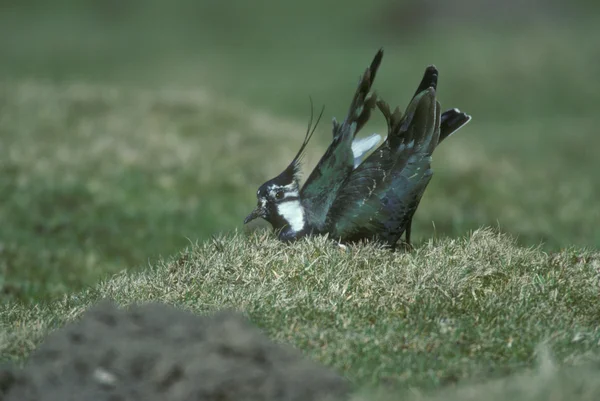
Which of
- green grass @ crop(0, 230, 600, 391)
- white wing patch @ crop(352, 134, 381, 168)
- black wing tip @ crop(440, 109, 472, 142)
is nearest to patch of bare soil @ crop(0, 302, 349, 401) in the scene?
green grass @ crop(0, 230, 600, 391)

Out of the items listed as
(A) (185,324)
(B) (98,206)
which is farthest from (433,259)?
(B) (98,206)

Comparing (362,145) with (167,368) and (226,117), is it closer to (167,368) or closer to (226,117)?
(167,368)

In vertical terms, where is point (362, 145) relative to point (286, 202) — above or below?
above

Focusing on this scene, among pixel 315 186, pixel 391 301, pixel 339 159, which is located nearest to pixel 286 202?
pixel 315 186

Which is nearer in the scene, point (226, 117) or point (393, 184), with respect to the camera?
point (393, 184)

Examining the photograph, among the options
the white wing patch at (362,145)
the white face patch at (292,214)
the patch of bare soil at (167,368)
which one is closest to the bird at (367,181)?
the white face patch at (292,214)

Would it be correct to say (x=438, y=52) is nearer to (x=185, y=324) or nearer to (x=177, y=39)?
(x=177, y=39)

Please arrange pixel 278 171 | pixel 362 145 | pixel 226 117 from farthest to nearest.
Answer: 1. pixel 226 117
2. pixel 278 171
3. pixel 362 145
